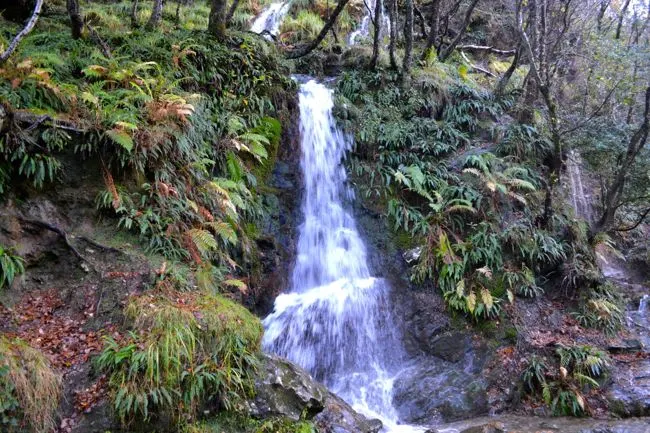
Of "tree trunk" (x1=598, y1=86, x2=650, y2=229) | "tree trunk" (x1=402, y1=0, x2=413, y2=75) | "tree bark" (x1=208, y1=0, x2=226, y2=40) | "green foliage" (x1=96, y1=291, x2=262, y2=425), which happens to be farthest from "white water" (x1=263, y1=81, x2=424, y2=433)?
"tree trunk" (x1=598, y1=86, x2=650, y2=229)

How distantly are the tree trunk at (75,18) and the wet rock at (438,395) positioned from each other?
8.98 m

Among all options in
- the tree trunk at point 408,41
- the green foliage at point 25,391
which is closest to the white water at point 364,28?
the tree trunk at point 408,41

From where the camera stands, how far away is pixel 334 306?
8086 mm

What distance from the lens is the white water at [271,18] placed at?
55.2ft

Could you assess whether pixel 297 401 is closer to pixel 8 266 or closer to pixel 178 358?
pixel 178 358

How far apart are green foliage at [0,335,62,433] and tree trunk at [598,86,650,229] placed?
11.0 m

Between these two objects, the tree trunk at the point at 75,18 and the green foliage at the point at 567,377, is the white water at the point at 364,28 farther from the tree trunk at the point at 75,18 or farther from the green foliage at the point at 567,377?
the green foliage at the point at 567,377

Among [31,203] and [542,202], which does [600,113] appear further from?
[31,203]

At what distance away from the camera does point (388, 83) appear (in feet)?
39.9

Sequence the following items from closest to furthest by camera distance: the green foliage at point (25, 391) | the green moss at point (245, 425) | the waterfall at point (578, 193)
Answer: the green foliage at point (25, 391) → the green moss at point (245, 425) → the waterfall at point (578, 193)

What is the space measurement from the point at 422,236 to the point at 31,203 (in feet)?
22.7

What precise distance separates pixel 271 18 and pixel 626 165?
1365 centimetres

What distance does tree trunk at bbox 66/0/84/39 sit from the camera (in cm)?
827

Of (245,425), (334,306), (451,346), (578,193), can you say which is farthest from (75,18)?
(578,193)
